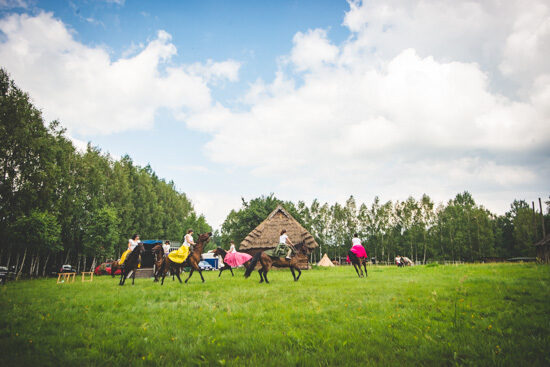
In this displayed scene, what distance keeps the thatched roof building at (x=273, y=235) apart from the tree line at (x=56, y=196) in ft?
55.3

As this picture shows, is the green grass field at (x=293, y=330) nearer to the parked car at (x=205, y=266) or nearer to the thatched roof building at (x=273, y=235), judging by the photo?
the thatched roof building at (x=273, y=235)

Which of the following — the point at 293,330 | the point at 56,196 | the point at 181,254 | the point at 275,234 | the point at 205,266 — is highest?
the point at 56,196

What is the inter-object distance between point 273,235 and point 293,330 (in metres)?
25.1

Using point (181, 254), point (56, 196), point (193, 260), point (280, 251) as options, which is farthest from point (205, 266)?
point (280, 251)

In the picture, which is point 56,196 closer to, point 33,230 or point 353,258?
point 33,230

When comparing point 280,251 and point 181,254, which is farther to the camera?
point 181,254

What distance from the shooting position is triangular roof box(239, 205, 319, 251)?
28.8m

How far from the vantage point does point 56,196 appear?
28156 millimetres

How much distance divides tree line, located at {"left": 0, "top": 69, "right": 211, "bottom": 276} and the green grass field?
883 inches

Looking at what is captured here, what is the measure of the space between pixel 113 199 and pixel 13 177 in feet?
48.4

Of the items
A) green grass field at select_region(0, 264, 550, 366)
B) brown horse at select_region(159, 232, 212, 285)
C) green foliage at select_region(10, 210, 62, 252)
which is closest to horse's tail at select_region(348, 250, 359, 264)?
green grass field at select_region(0, 264, 550, 366)

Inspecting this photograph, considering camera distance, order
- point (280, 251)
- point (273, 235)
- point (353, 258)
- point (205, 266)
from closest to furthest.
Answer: point (280, 251) → point (353, 258) → point (273, 235) → point (205, 266)

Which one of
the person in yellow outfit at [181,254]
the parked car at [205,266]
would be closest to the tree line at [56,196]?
the parked car at [205,266]

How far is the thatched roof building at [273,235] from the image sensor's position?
94.2 ft
